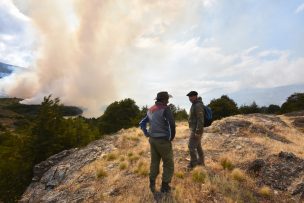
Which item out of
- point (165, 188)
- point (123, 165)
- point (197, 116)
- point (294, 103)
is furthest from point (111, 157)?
point (294, 103)

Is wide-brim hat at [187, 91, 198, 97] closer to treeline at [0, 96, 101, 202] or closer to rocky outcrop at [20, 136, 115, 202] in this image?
rocky outcrop at [20, 136, 115, 202]

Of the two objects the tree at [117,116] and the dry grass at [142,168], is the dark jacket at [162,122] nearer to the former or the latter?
the dry grass at [142,168]

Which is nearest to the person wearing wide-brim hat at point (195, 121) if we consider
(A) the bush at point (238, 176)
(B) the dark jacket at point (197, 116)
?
(B) the dark jacket at point (197, 116)

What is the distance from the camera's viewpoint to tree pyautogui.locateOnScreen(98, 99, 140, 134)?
72750 mm

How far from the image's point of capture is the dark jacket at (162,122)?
10.1 metres

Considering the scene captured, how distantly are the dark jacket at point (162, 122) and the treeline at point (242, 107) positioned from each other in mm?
53913

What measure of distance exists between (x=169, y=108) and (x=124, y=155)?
8343 mm

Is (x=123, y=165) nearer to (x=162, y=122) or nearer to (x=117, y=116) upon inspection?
(x=162, y=122)

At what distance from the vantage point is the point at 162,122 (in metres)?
10.2

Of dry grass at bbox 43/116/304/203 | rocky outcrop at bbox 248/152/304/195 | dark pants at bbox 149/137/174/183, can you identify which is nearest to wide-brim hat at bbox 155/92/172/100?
dark pants at bbox 149/137/174/183

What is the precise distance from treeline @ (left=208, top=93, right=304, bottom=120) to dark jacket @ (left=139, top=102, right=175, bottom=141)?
177ft

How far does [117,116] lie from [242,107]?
3206cm

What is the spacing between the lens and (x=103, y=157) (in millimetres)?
18500

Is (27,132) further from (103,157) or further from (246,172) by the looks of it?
(246,172)
